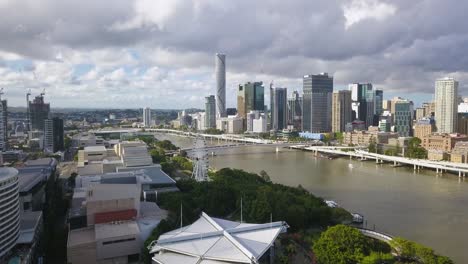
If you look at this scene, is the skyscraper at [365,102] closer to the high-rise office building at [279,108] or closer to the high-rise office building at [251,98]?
the high-rise office building at [279,108]

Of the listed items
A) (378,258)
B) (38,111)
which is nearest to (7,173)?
(378,258)

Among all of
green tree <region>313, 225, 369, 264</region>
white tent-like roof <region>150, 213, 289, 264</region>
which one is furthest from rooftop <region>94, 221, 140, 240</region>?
green tree <region>313, 225, 369, 264</region>

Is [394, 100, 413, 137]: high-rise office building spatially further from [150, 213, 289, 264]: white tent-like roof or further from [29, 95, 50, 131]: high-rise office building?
[150, 213, 289, 264]: white tent-like roof

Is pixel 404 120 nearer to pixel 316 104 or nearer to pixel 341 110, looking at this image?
pixel 341 110

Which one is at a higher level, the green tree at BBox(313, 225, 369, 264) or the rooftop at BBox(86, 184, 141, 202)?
the rooftop at BBox(86, 184, 141, 202)

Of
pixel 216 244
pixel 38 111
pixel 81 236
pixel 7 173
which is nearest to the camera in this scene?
pixel 216 244

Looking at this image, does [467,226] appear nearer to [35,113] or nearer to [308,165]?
[308,165]
